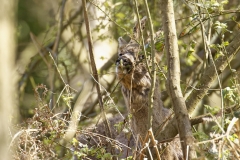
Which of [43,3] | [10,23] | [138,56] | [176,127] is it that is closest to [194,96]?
[176,127]

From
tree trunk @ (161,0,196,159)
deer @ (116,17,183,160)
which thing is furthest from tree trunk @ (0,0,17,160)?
deer @ (116,17,183,160)

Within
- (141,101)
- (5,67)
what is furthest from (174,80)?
(5,67)

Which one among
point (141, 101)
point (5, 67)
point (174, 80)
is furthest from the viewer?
point (141, 101)

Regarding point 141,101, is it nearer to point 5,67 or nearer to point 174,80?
point 174,80

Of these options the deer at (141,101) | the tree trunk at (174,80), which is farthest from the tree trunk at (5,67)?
the deer at (141,101)

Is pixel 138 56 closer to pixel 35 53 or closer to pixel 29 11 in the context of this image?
pixel 35 53

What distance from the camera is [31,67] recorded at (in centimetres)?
973

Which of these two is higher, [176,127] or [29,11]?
[29,11]

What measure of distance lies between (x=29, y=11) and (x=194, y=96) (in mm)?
7622

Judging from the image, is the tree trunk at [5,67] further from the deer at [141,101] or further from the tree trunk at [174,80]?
the deer at [141,101]

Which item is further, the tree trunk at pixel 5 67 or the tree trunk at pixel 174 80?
the tree trunk at pixel 174 80

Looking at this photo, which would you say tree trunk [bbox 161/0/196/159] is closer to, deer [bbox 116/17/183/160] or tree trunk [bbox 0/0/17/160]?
deer [bbox 116/17/183/160]

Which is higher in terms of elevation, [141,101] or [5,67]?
[5,67]

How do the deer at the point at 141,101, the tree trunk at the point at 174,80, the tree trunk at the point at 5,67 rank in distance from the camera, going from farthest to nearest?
the deer at the point at 141,101
the tree trunk at the point at 174,80
the tree trunk at the point at 5,67
